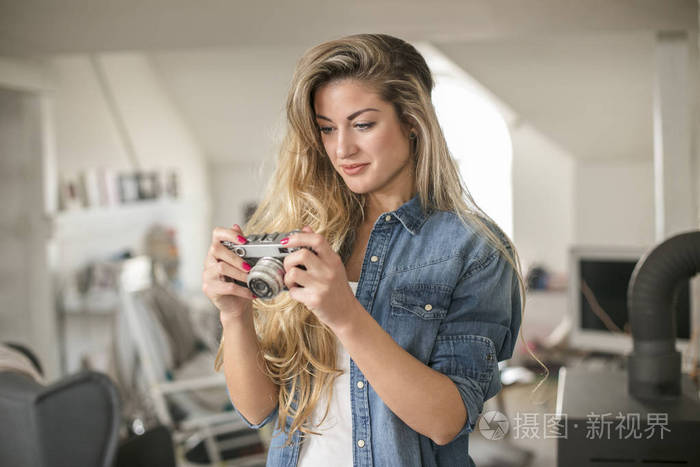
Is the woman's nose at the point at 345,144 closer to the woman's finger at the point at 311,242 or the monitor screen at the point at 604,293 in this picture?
the woman's finger at the point at 311,242

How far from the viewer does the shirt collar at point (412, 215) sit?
116 centimetres

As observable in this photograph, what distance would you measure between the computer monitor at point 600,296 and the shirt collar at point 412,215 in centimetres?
231

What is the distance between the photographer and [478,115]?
17.5 feet

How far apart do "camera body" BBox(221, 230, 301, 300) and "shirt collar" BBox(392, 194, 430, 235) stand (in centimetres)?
26

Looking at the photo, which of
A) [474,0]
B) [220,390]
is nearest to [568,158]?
[474,0]

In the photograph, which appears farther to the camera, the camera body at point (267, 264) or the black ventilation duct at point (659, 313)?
the black ventilation duct at point (659, 313)

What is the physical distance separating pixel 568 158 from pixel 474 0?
2.77m

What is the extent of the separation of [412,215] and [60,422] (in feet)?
2.45

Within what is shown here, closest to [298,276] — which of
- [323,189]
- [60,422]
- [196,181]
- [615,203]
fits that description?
[323,189]

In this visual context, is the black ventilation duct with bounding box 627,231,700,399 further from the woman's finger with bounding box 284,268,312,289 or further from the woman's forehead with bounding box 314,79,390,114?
the woman's finger with bounding box 284,268,312,289

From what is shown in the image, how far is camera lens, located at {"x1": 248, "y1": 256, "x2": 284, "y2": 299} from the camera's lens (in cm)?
95

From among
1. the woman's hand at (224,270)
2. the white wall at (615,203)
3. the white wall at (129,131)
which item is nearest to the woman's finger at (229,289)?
the woman's hand at (224,270)

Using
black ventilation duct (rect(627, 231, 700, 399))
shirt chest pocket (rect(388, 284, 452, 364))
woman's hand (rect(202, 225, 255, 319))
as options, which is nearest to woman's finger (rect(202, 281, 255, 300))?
woman's hand (rect(202, 225, 255, 319))

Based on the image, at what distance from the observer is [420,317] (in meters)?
1.09
